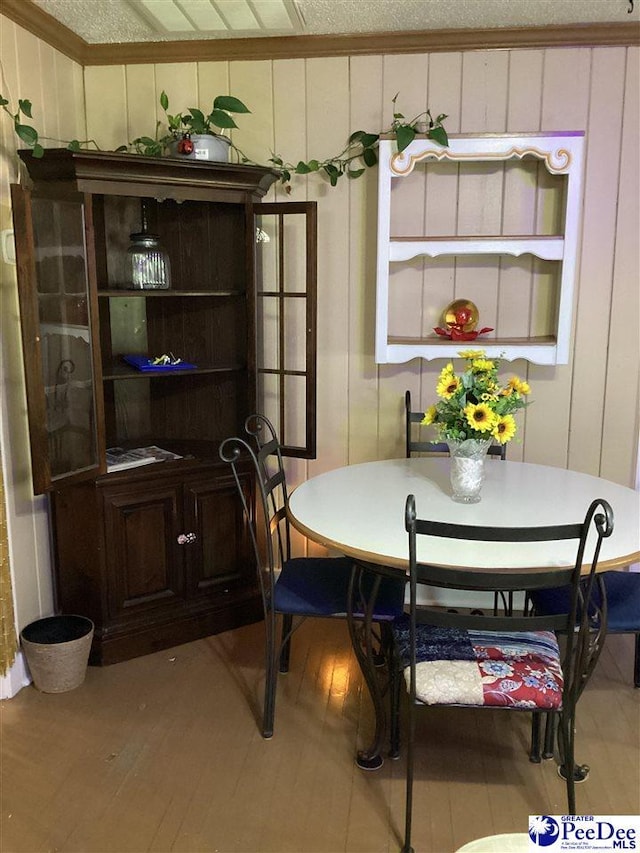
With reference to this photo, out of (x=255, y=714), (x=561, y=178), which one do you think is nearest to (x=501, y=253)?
(x=561, y=178)

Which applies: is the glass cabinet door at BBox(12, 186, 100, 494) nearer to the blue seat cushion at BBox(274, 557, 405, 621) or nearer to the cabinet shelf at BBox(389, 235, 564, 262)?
the blue seat cushion at BBox(274, 557, 405, 621)

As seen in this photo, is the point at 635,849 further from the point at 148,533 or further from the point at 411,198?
the point at 411,198

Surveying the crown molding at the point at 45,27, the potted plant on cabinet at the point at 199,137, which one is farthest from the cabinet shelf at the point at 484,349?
the crown molding at the point at 45,27

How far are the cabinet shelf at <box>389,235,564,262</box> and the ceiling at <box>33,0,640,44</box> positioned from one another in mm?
812

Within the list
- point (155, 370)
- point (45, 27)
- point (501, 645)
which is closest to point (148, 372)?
point (155, 370)

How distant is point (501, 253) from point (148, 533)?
1.76 metres

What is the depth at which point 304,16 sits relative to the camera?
2.74 metres

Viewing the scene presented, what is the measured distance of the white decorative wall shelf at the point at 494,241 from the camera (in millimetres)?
2803

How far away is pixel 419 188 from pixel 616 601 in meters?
1.79

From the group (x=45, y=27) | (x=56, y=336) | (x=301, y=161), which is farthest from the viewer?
(x=301, y=161)

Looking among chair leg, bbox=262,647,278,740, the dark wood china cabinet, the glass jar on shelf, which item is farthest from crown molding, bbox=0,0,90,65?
chair leg, bbox=262,647,278,740

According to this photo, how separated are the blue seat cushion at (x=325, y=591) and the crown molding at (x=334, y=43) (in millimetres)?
2043

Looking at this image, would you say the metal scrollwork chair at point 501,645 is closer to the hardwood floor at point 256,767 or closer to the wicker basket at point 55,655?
the hardwood floor at point 256,767

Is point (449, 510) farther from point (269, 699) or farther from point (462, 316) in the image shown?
point (462, 316)
